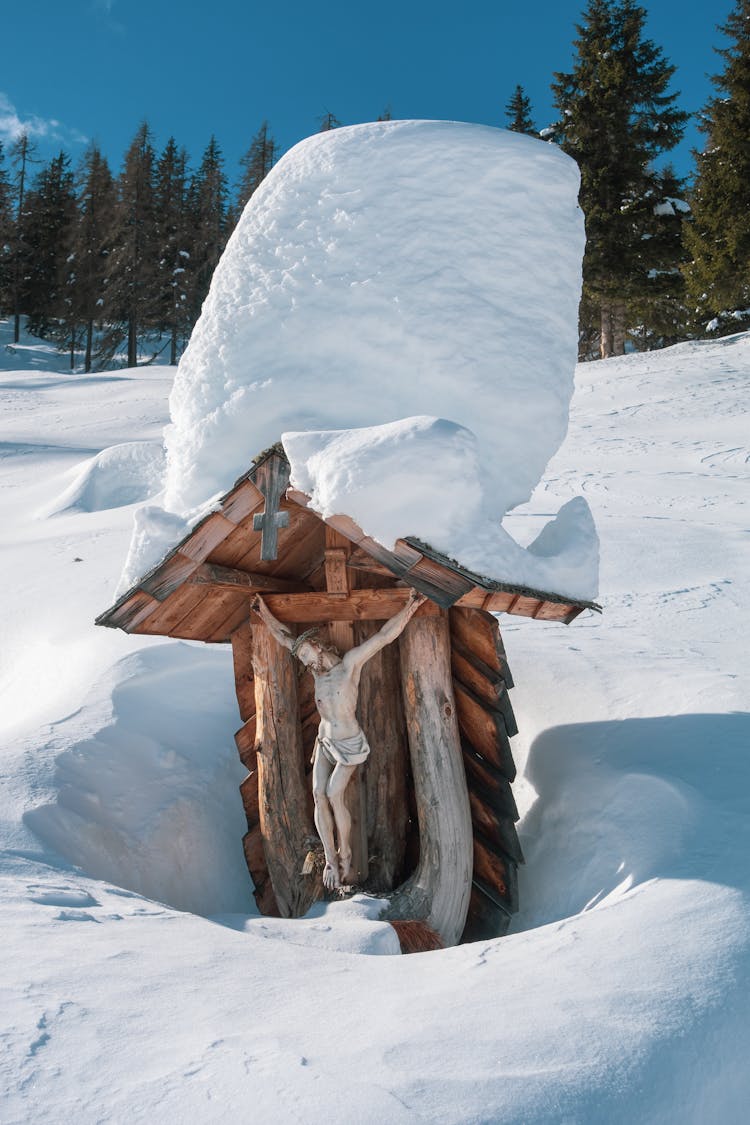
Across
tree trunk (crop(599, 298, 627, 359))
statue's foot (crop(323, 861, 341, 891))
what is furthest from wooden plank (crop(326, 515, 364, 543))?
tree trunk (crop(599, 298, 627, 359))

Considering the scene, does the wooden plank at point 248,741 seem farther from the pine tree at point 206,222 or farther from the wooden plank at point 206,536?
the pine tree at point 206,222

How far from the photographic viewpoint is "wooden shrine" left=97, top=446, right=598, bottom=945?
4.91 meters

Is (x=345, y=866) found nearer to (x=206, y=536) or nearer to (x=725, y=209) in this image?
(x=206, y=536)

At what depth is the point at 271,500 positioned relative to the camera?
464 centimetres

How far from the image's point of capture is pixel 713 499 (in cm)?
1266

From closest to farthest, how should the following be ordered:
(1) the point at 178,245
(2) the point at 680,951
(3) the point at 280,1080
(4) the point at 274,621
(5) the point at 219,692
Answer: (3) the point at 280,1080 → (2) the point at 680,951 → (4) the point at 274,621 → (5) the point at 219,692 → (1) the point at 178,245

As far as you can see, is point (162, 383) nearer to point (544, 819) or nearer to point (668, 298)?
point (668, 298)

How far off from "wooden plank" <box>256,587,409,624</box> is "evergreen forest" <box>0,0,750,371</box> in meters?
9.00

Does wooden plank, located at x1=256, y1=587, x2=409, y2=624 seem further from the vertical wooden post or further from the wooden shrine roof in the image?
the vertical wooden post

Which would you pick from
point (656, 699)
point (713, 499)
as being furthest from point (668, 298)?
point (656, 699)

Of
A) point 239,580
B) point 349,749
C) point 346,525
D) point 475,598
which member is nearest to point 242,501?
point 346,525

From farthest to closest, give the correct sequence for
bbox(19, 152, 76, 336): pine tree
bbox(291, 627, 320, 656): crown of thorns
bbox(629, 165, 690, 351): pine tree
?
bbox(19, 152, 76, 336): pine tree < bbox(629, 165, 690, 351): pine tree < bbox(291, 627, 320, 656): crown of thorns

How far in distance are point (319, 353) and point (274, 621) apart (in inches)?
65.7

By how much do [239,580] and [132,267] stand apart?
33508mm
